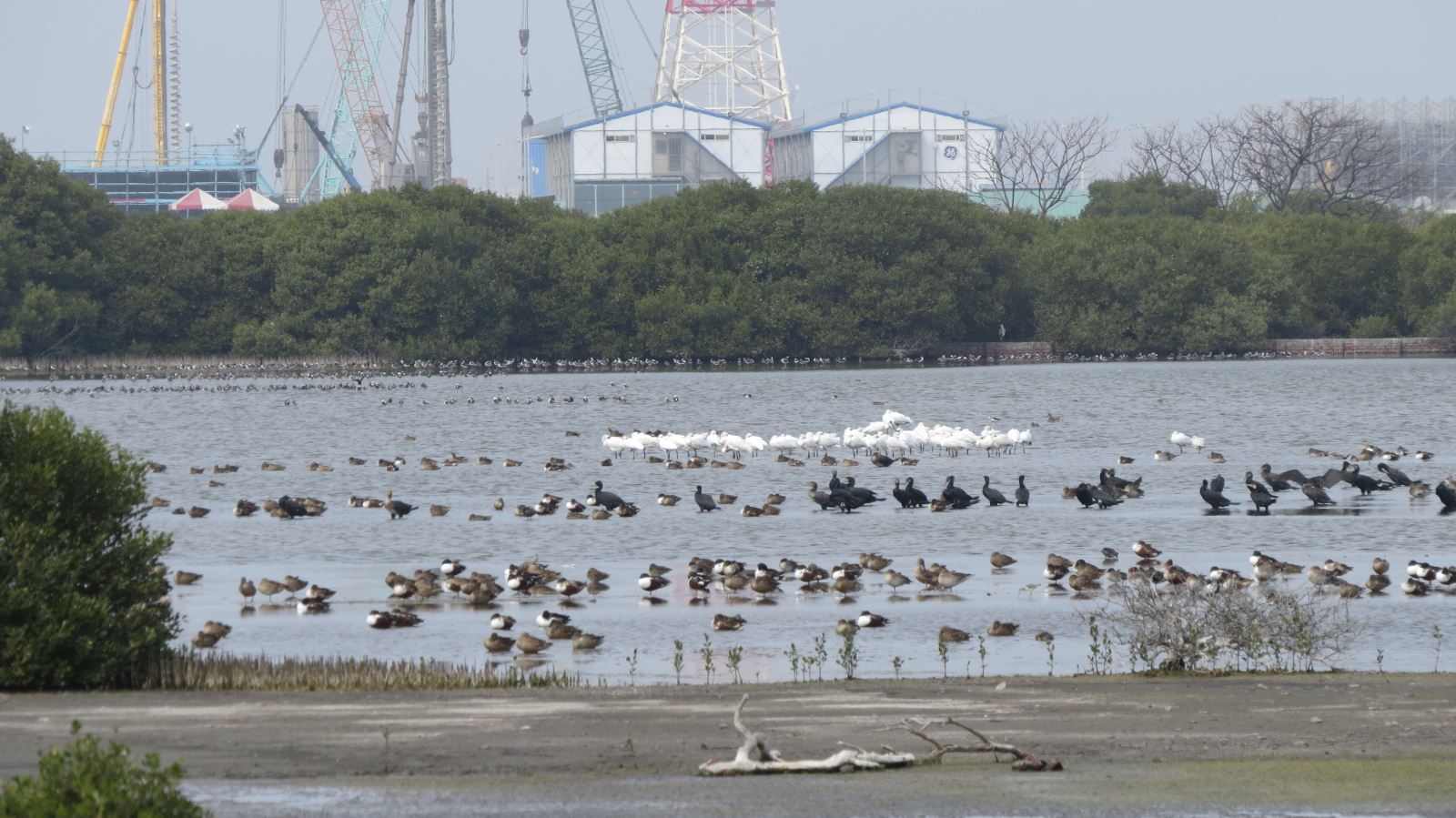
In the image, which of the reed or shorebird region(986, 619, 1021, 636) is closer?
the reed

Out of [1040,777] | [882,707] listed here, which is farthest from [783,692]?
[1040,777]

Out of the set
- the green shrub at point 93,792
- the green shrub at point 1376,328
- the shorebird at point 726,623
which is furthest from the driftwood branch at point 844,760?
the green shrub at point 1376,328

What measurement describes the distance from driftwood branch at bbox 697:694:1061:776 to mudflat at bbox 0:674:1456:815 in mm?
99

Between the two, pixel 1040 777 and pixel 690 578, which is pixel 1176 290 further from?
pixel 1040 777

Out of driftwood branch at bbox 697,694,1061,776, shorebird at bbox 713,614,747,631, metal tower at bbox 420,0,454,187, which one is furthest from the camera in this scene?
metal tower at bbox 420,0,454,187

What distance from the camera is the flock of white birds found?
4928cm

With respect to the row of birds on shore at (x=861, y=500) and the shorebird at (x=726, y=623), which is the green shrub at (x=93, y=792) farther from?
the row of birds on shore at (x=861, y=500)

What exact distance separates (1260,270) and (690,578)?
91.6 m

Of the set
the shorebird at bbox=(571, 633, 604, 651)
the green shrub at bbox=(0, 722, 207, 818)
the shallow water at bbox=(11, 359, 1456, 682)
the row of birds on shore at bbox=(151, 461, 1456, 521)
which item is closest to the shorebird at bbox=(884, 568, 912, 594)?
the shallow water at bbox=(11, 359, 1456, 682)

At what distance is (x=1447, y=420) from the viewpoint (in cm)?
6347

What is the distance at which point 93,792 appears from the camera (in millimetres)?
9062

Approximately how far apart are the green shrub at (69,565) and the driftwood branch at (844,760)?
5876mm

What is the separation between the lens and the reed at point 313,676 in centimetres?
1698

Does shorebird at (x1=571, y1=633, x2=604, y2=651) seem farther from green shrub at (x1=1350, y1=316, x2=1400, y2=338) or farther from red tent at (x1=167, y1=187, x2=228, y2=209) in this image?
red tent at (x1=167, y1=187, x2=228, y2=209)
